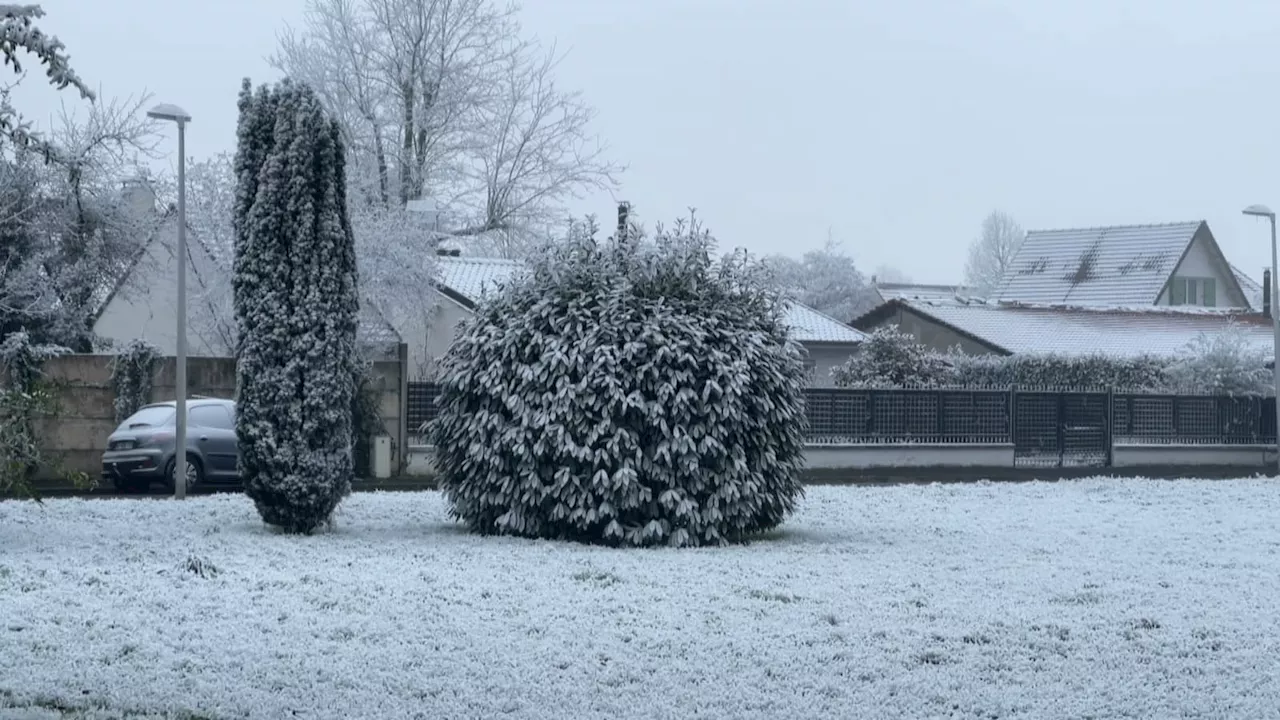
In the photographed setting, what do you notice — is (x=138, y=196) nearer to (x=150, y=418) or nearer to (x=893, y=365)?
(x=150, y=418)

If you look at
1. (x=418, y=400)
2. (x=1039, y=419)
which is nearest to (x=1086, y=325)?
(x=1039, y=419)

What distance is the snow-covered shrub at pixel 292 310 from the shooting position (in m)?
14.6

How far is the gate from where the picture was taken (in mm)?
35594

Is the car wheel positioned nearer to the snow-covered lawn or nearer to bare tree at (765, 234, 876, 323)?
the snow-covered lawn

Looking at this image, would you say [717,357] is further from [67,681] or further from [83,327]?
[83,327]

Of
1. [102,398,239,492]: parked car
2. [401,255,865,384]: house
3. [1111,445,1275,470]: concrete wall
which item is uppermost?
[401,255,865,384]: house

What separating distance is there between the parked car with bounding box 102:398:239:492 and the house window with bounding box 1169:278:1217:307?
43.4m

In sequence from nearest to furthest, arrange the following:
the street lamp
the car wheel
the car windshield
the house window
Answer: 1. the street lamp
2. the car windshield
3. the car wheel
4. the house window

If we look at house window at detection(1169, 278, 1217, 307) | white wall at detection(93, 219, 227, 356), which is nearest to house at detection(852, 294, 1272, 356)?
house window at detection(1169, 278, 1217, 307)

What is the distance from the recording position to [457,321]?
3375cm

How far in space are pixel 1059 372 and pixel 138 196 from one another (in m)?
22.4

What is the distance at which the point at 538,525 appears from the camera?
15.1 m

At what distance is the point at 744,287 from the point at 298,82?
4.93m

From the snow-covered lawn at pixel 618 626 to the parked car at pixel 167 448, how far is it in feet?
28.4
